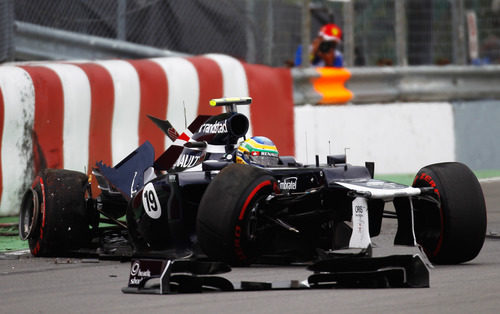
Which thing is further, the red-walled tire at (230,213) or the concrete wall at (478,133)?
the concrete wall at (478,133)

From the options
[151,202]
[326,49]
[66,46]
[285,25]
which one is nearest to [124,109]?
[66,46]

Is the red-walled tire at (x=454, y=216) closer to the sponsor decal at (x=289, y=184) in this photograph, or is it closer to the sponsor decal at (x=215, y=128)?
the sponsor decal at (x=289, y=184)

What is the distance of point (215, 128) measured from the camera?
8.34 metres

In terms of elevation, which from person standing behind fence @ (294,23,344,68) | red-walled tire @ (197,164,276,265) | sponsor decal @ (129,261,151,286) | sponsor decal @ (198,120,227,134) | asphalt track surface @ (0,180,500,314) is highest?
person standing behind fence @ (294,23,344,68)

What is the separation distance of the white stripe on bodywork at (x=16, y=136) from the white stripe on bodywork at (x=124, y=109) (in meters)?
1.05

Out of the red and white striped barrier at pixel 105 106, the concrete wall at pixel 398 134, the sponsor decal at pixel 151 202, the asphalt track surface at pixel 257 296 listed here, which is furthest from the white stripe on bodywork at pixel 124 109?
the asphalt track surface at pixel 257 296

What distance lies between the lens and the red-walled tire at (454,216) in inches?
273

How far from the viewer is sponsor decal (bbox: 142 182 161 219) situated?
754 cm

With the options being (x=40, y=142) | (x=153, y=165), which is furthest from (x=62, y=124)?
(x=153, y=165)

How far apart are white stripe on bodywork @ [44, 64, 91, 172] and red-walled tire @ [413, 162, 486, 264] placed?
491cm

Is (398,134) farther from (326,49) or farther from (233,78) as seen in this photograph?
(233,78)

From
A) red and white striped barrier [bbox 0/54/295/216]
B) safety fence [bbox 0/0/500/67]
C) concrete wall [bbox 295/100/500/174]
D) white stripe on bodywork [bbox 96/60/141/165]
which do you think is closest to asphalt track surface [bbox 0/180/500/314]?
red and white striped barrier [bbox 0/54/295/216]

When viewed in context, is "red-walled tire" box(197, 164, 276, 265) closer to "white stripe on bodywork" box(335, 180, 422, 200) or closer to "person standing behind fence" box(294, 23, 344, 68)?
"white stripe on bodywork" box(335, 180, 422, 200)

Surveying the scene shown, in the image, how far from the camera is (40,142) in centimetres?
1091
